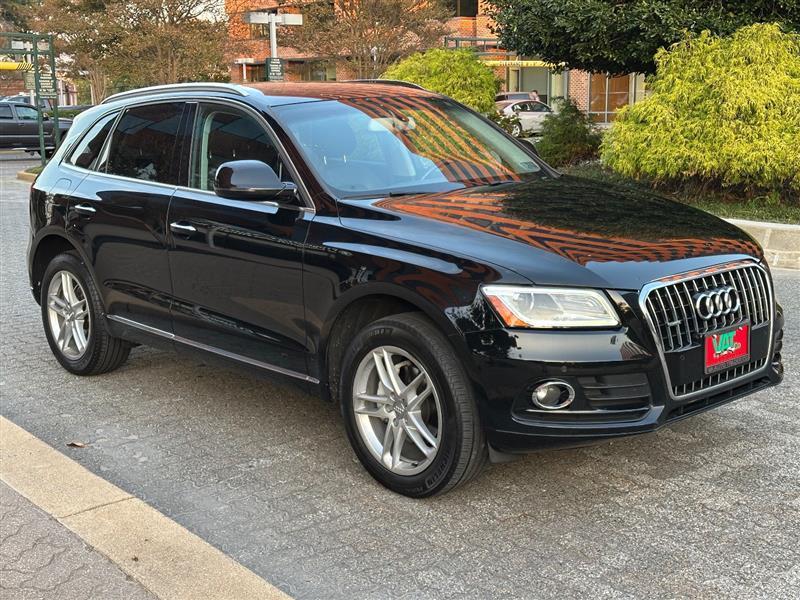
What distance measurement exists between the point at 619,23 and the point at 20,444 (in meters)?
10.5

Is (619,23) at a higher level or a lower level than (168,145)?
higher

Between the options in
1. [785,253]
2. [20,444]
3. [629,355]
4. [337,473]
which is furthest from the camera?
[785,253]

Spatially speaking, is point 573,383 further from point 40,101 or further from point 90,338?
point 40,101

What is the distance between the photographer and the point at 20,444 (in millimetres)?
4844

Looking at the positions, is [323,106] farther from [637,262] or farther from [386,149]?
[637,262]

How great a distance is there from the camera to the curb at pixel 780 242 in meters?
9.59

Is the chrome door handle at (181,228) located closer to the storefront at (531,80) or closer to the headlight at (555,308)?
the headlight at (555,308)

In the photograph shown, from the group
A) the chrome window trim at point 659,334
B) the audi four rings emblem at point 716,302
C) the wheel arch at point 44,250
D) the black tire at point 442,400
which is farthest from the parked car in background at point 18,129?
the audi four rings emblem at point 716,302

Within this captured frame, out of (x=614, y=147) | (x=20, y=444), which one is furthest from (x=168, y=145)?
(x=614, y=147)

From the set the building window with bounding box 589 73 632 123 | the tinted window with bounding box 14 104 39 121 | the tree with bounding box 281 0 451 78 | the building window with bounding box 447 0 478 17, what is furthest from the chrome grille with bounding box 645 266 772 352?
the building window with bounding box 447 0 478 17

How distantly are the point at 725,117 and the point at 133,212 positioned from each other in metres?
8.04

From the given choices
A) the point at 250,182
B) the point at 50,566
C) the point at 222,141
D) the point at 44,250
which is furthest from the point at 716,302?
the point at 44,250

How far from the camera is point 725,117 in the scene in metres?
11.3

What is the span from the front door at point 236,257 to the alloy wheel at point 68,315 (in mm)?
1141
